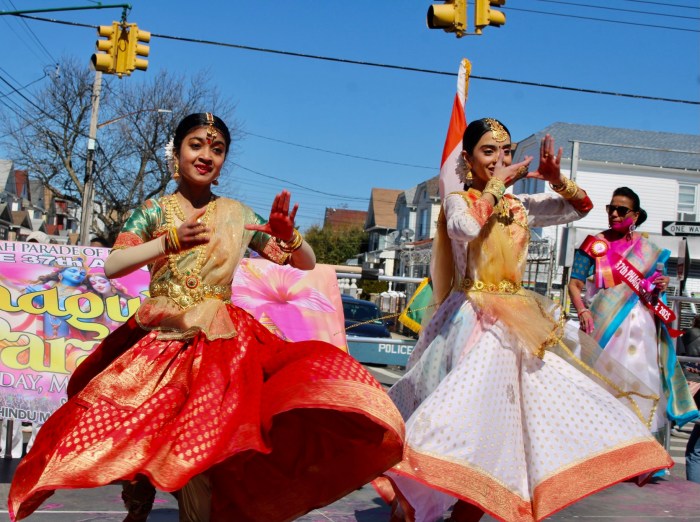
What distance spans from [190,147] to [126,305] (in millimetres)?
2899

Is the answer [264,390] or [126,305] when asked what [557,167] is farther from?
[126,305]

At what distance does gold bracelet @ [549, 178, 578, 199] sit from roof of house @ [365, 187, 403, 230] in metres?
70.8

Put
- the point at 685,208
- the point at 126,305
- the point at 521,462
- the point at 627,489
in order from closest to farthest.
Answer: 1. the point at 521,462
2. the point at 627,489
3. the point at 126,305
4. the point at 685,208

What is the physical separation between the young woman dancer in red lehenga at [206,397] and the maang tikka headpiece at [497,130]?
133 cm

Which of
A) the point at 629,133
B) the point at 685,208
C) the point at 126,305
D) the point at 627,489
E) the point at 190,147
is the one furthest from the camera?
the point at 629,133

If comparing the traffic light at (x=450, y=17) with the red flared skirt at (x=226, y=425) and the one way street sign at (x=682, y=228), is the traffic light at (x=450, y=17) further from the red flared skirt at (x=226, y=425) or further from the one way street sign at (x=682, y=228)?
the red flared skirt at (x=226, y=425)

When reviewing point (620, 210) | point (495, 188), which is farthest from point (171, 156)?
point (620, 210)

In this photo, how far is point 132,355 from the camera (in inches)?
135

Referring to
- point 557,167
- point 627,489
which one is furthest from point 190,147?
point 627,489

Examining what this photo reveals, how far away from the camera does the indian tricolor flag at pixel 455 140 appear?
16.7 feet

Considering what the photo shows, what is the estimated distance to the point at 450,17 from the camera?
39.3ft

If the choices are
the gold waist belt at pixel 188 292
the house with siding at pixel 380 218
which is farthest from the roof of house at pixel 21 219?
the gold waist belt at pixel 188 292

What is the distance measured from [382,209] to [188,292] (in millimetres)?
76545

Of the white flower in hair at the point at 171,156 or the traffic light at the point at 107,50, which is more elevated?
the traffic light at the point at 107,50
